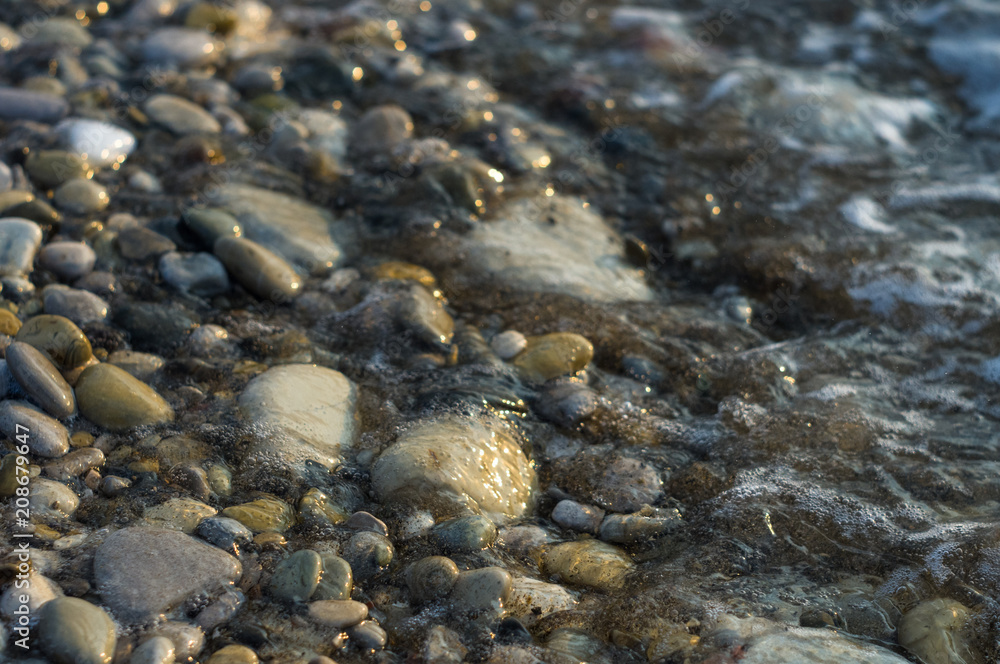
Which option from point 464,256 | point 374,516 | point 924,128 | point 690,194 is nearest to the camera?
point 374,516

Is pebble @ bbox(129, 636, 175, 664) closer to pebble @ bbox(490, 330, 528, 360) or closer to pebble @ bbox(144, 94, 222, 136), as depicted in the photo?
pebble @ bbox(490, 330, 528, 360)

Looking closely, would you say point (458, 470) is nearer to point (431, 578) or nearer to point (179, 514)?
point (431, 578)

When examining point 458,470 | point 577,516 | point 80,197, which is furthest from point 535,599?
point 80,197

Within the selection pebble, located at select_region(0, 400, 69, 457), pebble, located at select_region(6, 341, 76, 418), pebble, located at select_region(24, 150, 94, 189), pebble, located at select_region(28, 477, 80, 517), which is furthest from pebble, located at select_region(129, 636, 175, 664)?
pebble, located at select_region(24, 150, 94, 189)

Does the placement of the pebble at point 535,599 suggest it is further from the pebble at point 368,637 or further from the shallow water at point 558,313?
the pebble at point 368,637

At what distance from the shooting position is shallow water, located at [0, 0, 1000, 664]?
2.28m

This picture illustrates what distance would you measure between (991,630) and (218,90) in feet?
14.8

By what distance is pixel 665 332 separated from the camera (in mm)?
3434

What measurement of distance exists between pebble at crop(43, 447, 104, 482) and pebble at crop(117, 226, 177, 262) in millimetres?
1147

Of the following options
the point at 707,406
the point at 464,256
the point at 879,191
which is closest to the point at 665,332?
the point at 707,406

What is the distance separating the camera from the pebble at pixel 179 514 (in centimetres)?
227

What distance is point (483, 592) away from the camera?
2180 mm

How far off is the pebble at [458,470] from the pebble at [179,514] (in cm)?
53

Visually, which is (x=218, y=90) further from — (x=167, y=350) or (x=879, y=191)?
(x=879, y=191)
